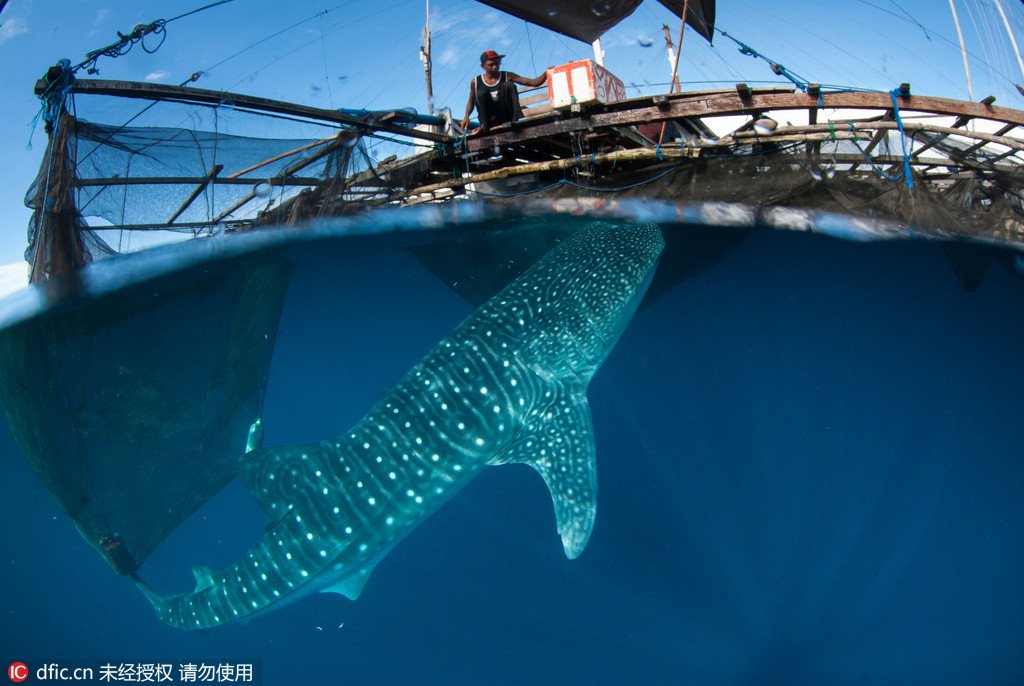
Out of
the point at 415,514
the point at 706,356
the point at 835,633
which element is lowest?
the point at 835,633

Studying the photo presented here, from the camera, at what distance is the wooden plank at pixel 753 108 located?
16.7ft

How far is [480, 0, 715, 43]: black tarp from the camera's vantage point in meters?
13.5

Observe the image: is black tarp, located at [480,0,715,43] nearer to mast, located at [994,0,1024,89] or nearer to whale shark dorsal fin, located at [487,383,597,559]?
mast, located at [994,0,1024,89]

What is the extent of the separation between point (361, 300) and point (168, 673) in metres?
5.57

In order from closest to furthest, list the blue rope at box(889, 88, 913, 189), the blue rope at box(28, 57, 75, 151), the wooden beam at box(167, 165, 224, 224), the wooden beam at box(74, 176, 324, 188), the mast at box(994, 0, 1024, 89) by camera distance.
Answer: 1. the blue rope at box(28, 57, 75, 151)
2. the wooden beam at box(74, 176, 324, 188)
3. the wooden beam at box(167, 165, 224, 224)
4. the blue rope at box(889, 88, 913, 189)
5. the mast at box(994, 0, 1024, 89)

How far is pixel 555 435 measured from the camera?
4367mm

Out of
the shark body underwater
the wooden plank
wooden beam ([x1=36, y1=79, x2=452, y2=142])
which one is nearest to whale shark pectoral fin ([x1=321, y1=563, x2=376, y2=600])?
the shark body underwater

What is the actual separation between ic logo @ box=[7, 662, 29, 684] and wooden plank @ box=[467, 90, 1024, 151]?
305 inches

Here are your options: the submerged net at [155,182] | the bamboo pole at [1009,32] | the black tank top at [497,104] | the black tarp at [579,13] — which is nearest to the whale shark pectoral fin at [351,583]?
the submerged net at [155,182]

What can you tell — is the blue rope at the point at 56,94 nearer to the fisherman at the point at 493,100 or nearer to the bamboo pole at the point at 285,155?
the bamboo pole at the point at 285,155

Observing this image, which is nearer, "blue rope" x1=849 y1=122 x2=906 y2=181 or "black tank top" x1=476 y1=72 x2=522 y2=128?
"blue rope" x1=849 y1=122 x2=906 y2=181

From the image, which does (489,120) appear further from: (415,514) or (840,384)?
(840,384)

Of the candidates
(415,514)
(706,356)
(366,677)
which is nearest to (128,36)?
(415,514)

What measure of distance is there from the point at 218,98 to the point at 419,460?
3186mm
